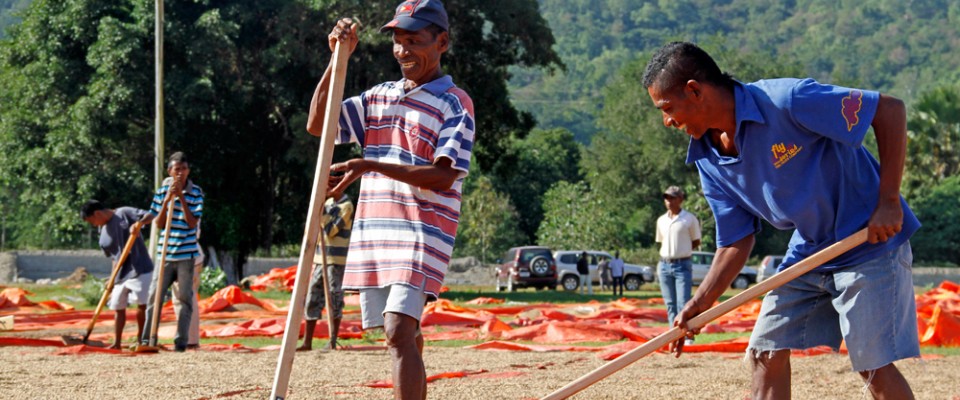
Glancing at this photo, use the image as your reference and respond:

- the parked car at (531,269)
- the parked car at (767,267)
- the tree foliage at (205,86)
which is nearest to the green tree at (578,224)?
the parked car at (767,267)

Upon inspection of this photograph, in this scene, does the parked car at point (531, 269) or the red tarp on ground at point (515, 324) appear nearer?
the red tarp on ground at point (515, 324)

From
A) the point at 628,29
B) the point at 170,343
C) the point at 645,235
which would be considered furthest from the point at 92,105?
the point at 628,29

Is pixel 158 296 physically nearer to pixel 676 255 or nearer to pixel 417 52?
pixel 676 255

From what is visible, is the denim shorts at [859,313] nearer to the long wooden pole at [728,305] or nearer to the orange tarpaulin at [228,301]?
the long wooden pole at [728,305]

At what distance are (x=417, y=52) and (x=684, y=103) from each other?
1.17 m

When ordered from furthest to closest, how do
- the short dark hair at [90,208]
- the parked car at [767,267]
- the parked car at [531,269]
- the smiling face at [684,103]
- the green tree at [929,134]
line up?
the green tree at [929,134], the parked car at [767,267], the parked car at [531,269], the short dark hair at [90,208], the smiling face at [684,103]

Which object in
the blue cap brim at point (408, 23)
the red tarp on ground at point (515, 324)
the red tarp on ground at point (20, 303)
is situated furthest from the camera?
the red tarp on ground at point (20, 303)

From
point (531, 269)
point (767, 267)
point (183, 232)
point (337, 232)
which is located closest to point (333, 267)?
point (337, 232)

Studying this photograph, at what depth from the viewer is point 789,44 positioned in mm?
186375

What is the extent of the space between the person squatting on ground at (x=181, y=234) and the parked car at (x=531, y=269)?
2300 centimetres

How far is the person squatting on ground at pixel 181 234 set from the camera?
1017 centimetres

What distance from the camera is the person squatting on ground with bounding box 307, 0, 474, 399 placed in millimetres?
4656

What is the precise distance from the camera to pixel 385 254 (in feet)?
15.6

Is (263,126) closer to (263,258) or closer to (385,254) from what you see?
(263,258)
